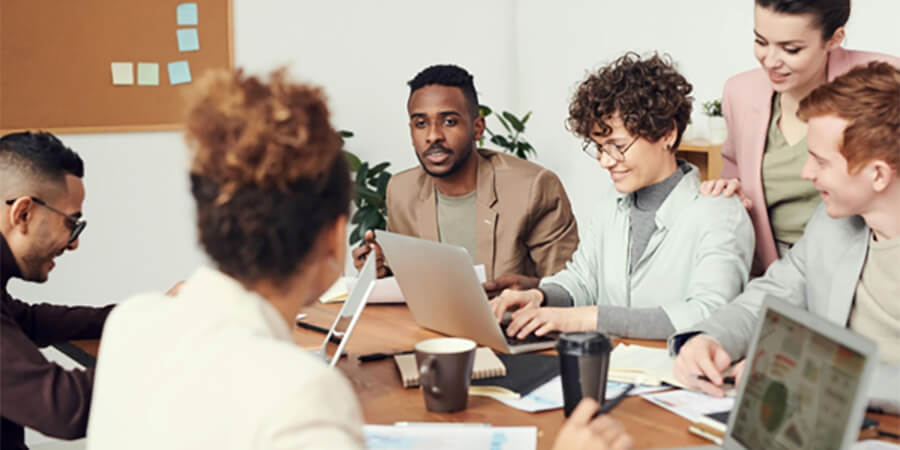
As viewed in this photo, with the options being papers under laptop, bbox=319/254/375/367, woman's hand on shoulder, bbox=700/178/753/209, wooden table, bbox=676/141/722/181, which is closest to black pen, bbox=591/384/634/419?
papers under laptop, bbox=319/254/375/367

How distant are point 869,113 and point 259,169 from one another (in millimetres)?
1147

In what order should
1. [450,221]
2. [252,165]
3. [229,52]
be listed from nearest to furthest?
[252,165]
[450,221]
[229,52]

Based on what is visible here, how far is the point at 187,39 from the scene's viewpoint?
4.11 m

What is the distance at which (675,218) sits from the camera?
1.98 meters

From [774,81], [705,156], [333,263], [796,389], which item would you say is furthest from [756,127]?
[333,263]

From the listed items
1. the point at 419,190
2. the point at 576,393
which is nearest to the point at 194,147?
the point at 576,393

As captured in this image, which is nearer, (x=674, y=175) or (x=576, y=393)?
(x=576, y=393)

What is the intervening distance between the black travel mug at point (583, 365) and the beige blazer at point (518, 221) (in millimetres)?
1376

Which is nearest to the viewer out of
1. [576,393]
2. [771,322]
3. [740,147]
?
[771,322]

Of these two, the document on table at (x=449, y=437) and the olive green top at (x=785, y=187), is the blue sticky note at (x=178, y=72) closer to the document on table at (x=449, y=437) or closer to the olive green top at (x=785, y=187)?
the olive green top at (x=785, y=187)

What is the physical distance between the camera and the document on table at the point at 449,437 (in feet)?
4.01

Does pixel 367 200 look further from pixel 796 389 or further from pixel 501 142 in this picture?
pixel 796 389

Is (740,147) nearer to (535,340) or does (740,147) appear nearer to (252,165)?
(535,340)

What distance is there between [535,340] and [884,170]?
2.32 feet
